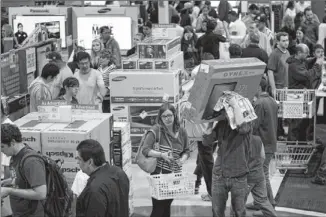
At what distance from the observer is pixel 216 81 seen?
6.80m

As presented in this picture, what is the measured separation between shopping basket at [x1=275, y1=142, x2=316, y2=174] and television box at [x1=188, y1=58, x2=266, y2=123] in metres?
3.65

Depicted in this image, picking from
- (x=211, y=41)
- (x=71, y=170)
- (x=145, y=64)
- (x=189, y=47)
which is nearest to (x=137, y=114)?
(x=145, y=64)

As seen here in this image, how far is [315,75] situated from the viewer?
1175cm

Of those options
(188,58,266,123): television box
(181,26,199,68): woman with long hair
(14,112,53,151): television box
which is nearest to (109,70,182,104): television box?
(188,58,266,123): television box

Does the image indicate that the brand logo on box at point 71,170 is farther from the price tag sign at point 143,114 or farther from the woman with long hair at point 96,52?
the woman with long hair at point 96,52

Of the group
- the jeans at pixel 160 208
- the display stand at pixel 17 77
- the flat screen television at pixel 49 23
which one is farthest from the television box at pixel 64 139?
the flat screen television at pixel 49 23

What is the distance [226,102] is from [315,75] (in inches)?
209

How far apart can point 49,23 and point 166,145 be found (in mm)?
9693

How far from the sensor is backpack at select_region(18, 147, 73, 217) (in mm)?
5570

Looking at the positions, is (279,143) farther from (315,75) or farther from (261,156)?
(261,156)

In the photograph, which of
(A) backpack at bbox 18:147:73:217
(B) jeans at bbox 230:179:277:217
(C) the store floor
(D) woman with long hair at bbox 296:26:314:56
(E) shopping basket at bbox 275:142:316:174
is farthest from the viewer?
(D) woman with long hair at bbox 296:26:314:56

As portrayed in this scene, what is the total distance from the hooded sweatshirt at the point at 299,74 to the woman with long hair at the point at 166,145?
429cm

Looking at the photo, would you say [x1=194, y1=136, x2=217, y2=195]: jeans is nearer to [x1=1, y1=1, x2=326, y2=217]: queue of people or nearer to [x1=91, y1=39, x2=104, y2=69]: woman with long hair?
[x1=1, y1=1, x2=326, y2=217]: queue of people

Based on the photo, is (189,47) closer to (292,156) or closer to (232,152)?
(292,156)
